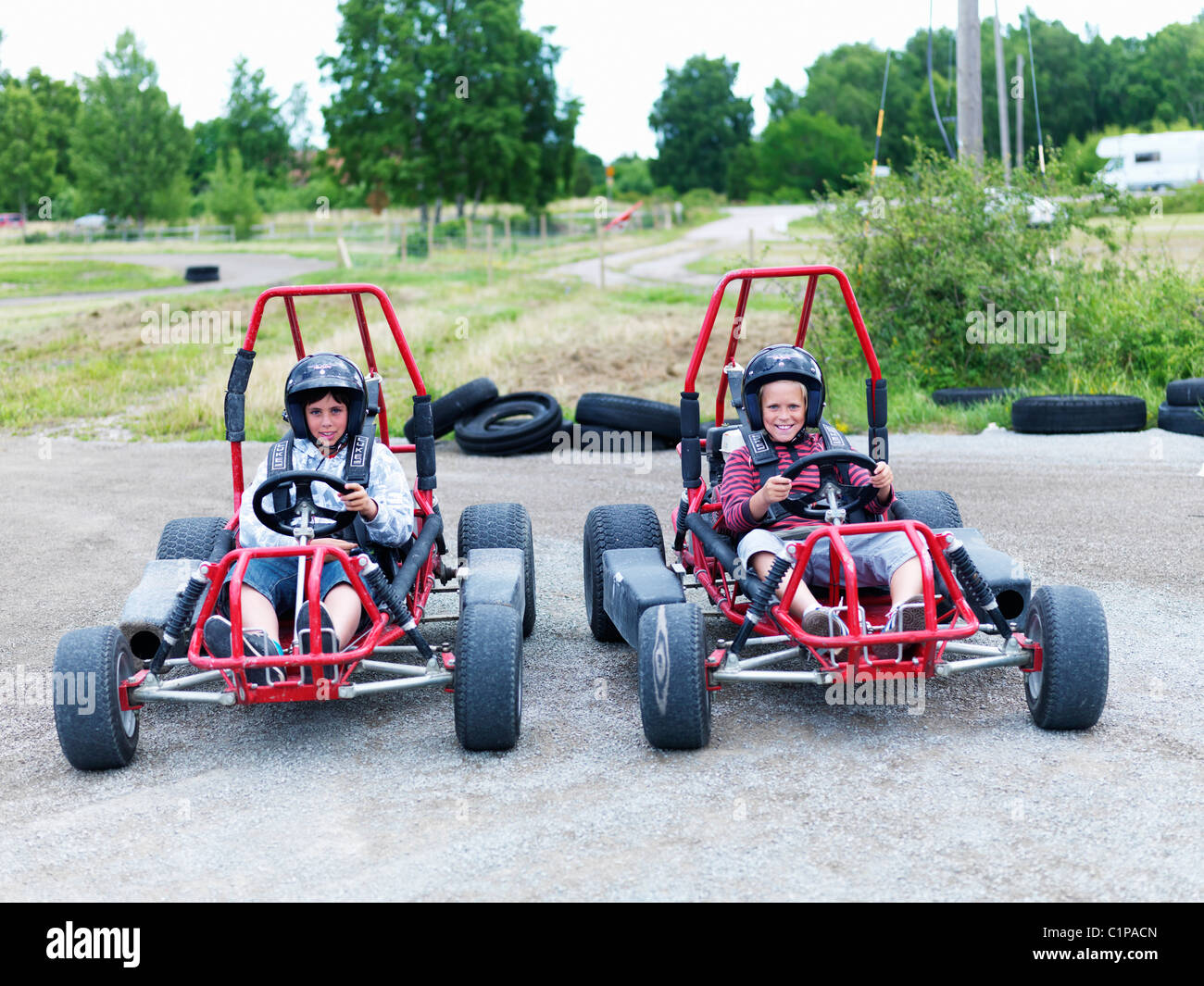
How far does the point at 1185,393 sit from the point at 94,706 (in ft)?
30.5

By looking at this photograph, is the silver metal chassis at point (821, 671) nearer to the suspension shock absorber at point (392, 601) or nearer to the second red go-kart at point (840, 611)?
the second red go-kart at point (840, 611)

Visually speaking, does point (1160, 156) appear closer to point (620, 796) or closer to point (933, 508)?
point (933, 508)

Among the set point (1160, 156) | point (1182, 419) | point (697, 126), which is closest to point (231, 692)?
point (1182, 419)

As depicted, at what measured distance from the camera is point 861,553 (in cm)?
503

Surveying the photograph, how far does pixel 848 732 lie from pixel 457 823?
1501 millimetres

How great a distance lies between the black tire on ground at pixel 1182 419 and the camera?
419 inches

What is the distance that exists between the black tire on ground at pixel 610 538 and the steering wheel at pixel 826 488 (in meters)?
0.73

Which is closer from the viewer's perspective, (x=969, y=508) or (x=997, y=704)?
(x=997, y=704)

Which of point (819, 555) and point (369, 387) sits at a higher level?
point (369, 387)

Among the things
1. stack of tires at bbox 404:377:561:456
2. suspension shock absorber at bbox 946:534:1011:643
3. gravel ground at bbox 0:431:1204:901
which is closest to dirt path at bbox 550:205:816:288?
stack of tires at bbox 404:377:561:456
